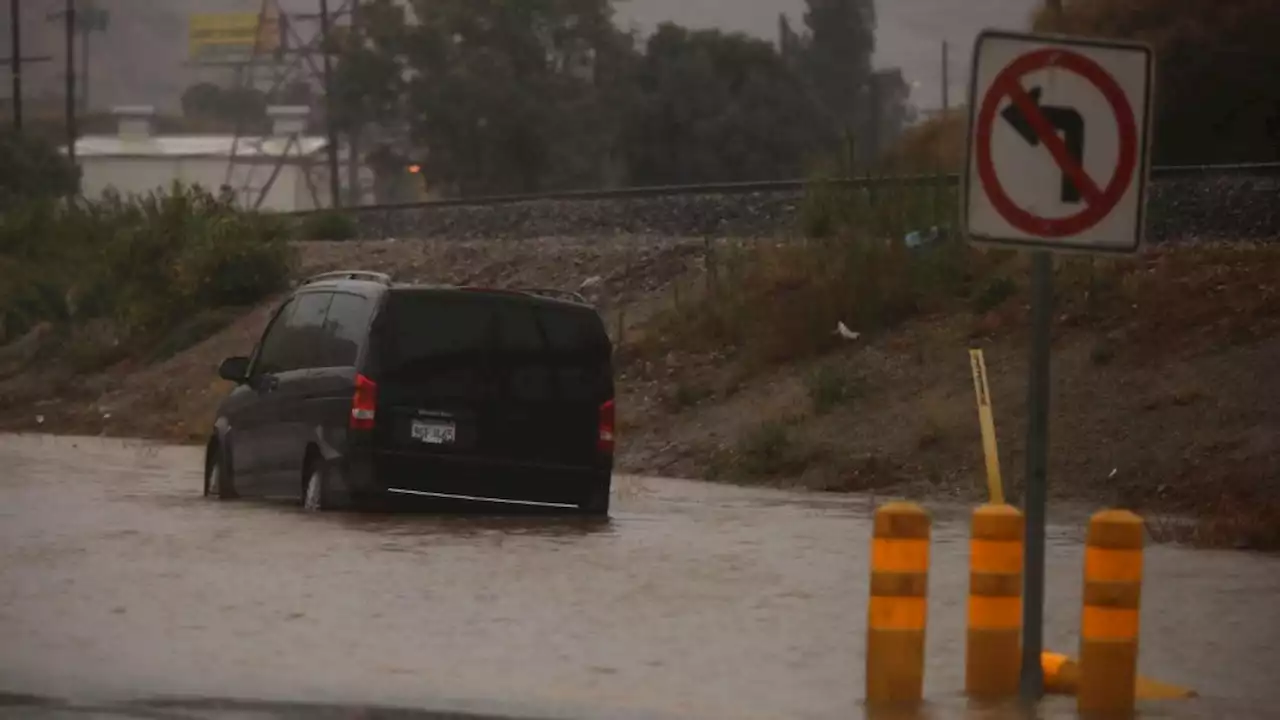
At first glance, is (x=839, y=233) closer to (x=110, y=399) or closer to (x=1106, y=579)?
(x=110, y=399)

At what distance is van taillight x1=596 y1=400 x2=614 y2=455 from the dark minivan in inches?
0.4

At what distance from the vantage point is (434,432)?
19922 mm

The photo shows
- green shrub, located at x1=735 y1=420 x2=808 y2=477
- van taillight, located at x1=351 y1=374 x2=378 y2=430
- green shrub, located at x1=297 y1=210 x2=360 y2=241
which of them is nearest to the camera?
van taillight, located at x1=351 y1=374 x2=378 y2=430

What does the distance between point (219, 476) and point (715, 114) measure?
58.9 metres

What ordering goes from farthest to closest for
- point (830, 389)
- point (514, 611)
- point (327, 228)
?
point (327, 228), point (830, 389), point (514, 611)

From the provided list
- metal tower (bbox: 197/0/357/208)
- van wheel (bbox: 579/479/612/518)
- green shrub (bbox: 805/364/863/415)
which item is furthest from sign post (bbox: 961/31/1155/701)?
metal tower (bbox: 197/0/357/208)

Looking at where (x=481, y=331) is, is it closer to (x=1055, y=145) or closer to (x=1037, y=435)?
(x=1037, y=435)

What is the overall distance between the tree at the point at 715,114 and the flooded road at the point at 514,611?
188ft

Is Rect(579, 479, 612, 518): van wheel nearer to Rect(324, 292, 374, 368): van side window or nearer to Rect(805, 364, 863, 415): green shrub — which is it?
Rect(324, 292, 374, 368): van side window

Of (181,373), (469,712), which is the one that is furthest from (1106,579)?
(181,373)

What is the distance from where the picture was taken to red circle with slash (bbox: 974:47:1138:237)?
1050cm

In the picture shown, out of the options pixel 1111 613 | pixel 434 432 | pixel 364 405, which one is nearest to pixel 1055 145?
pixel 1111 613

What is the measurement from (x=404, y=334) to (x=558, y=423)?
1351 mm

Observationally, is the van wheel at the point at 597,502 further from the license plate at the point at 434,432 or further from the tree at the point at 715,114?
the tree at the point at 715,114
